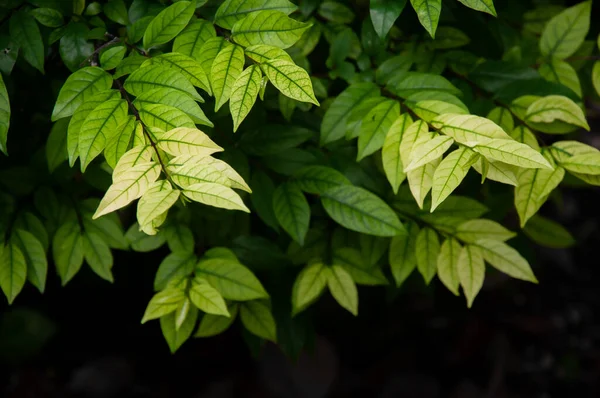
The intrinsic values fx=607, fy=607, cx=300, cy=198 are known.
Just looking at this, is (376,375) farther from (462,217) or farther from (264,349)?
(462,217)

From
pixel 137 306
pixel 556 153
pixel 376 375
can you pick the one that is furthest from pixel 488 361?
pixel 556 153

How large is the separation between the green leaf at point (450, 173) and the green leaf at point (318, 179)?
0.36m

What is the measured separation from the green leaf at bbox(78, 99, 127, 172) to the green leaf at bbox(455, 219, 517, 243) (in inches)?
32.4

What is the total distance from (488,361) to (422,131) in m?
2.19

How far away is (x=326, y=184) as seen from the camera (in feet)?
4.66

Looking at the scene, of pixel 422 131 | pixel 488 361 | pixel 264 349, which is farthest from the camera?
pixel 488 361

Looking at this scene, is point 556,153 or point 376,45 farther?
point 376,45

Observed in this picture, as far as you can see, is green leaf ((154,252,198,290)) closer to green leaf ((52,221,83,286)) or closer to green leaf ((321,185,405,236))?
green leaf ((52,221,83,286))

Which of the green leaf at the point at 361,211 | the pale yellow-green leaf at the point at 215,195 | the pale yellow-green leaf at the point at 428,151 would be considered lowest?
the green leaf at the point at 361,211

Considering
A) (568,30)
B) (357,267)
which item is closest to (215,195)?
(357,267)

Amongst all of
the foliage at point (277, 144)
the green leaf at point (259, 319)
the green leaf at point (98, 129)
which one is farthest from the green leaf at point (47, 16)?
the green leaf at point (259, 319)

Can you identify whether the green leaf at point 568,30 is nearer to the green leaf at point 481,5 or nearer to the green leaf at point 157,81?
the green leaf at point 481,5

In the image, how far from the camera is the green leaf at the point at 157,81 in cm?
110

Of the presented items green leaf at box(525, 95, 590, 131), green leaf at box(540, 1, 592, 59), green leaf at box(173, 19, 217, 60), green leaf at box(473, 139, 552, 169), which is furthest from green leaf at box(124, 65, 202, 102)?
green leaf at box(540, 1, 592, 59)
